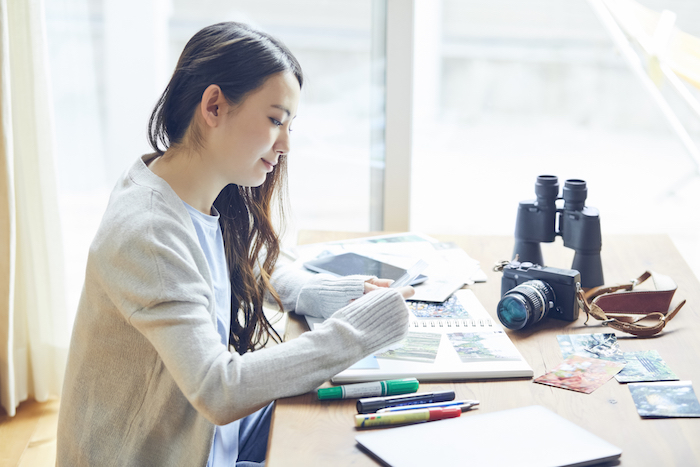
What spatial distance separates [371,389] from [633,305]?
22.1 inches

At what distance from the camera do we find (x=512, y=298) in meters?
0.98

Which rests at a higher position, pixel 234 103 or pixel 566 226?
pixel 234 103

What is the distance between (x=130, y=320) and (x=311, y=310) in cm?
37

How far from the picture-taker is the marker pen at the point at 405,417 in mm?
707

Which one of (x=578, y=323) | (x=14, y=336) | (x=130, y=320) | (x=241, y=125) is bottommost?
(x=14, y=336)

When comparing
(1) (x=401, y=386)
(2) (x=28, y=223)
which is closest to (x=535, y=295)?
(1) (x=401, y=386)

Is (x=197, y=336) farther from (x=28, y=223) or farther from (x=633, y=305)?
(x=28, y=223)

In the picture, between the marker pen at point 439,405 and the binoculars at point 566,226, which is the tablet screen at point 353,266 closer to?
the binoculars at point 566,226

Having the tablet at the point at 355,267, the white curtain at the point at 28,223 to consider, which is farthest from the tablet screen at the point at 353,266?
the white curtain at the point at 28,223

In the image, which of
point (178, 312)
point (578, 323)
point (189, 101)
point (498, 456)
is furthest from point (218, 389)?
point (578, 323)

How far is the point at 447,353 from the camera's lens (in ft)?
2.91

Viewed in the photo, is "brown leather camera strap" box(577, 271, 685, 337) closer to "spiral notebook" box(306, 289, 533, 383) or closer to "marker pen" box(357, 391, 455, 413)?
"spiral notebook" box(306, 289, 533, 383)

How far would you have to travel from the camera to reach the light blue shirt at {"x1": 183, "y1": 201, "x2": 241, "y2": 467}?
3.03ft

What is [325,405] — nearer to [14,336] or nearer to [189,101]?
[189,101]
